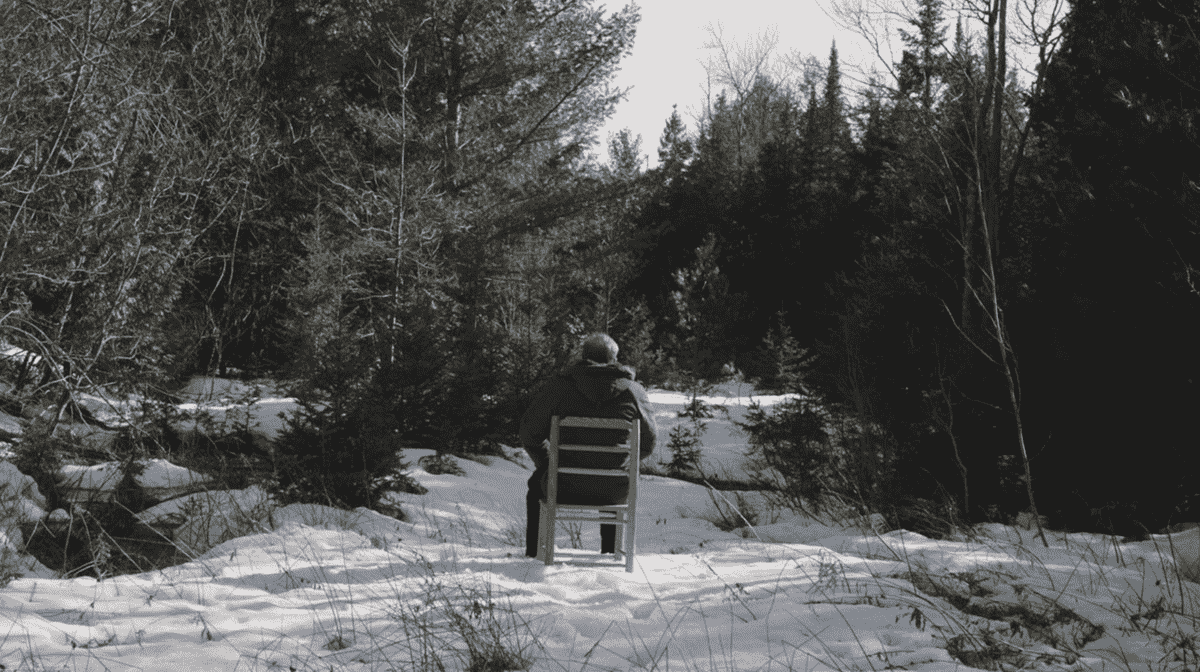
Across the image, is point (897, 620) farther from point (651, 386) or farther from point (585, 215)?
point (651, 386)

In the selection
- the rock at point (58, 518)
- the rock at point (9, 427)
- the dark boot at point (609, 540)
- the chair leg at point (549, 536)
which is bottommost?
the rock at point (58, 518)

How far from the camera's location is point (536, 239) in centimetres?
1653

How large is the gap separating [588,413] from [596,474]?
412 mm

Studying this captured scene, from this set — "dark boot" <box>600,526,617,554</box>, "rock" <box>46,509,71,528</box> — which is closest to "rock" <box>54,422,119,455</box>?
"rock" <box>46,509,71,528</box>

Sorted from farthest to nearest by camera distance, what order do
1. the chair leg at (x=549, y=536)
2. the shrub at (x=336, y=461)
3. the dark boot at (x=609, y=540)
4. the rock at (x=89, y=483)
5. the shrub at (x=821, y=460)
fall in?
1. the shrub at (x=821, y=460)
2. the rock at (x=89, y=483)
3. the shrub at (x=336, y=461)
4. the dark boot at (x=609, y=540)
5. the chair leg at (x=549, y=536)

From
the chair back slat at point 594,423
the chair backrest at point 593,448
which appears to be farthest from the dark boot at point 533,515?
the chair back slat at point 594,423

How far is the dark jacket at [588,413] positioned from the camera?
16.9 feet

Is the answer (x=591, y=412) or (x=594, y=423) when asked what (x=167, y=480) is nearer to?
(x=591, y=412)

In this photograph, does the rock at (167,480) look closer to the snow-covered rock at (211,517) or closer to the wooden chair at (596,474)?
the snow-covered rock at (211,517)

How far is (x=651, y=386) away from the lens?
22.6m

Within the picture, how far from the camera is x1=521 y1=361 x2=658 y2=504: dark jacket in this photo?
16.9 feet

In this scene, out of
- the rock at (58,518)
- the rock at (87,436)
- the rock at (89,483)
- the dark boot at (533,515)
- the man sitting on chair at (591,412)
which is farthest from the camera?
the rock at (89,483)

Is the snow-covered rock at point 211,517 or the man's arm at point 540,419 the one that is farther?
the snow-covered rock at point 211,517

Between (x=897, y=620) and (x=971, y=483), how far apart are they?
747 centimetres
